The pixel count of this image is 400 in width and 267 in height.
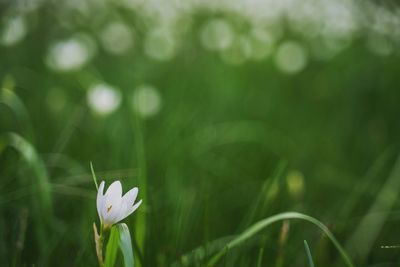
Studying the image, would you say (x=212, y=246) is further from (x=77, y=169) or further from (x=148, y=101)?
(x=148, y=101)

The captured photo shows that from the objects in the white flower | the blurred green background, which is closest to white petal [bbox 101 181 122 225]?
the white flower

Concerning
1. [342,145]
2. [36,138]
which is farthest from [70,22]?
[342,145]

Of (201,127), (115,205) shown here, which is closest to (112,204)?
(115,205)

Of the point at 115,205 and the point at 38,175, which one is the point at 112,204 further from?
the point at 38,175

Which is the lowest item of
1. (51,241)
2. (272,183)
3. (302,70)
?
(302,70)

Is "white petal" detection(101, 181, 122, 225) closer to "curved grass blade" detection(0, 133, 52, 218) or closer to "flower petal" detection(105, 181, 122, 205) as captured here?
"flower petal" detection(105, 181, 122, 205)

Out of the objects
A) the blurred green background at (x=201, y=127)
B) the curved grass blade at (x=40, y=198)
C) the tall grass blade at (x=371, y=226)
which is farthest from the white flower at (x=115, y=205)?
the tall grass blade at (x=371, y=226)
